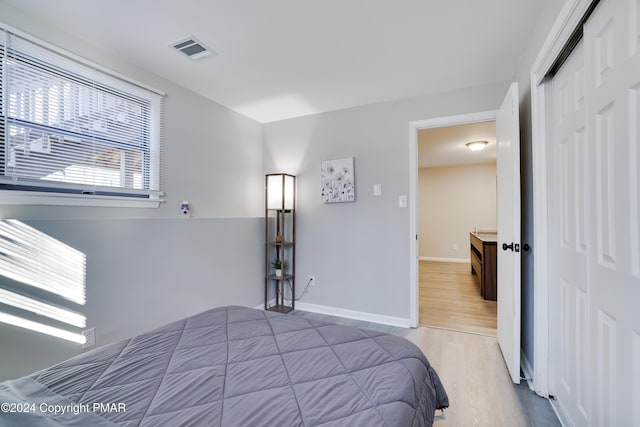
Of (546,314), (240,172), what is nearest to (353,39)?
(240,172)

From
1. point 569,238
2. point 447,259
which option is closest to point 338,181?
point 569,238

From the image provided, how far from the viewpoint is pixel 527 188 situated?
2.07 meters

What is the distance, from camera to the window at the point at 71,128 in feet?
5.53

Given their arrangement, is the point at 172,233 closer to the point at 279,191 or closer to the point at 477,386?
the point at 279,191

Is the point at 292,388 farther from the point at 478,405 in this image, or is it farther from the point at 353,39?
the point at 353,39

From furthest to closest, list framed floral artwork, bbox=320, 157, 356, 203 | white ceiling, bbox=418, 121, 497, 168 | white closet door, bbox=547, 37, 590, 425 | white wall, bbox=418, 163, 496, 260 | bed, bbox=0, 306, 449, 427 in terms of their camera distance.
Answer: white wall, bbox=418, 163, 496, 260, white ceiling, bbox=418, 121, 497, 168, framed floral artwork, bbox=320, 157, 356, 203, white closet door, bbox=547, 37, 590, 425, bed, bbox=0, 306, 449, 427

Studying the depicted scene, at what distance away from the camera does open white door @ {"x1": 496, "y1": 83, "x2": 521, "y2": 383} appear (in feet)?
6.34

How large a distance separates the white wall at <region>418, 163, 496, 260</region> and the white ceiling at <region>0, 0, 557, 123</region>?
4758 mm

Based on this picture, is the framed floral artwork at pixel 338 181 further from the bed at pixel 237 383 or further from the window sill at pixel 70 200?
the bed at pixel 237 383

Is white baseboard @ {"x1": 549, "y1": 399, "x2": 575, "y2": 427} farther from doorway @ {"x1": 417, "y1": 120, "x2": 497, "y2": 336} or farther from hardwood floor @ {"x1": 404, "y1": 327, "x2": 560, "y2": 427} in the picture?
doorway @ {"x1": 417, "y1": 120, "x2": 497, "y2": 336}

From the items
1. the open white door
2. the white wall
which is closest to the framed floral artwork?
the open white door

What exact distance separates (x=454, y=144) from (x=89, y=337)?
5.28m

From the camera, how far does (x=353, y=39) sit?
1.99 meters

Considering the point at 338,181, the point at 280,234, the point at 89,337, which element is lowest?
the point at 89,337
